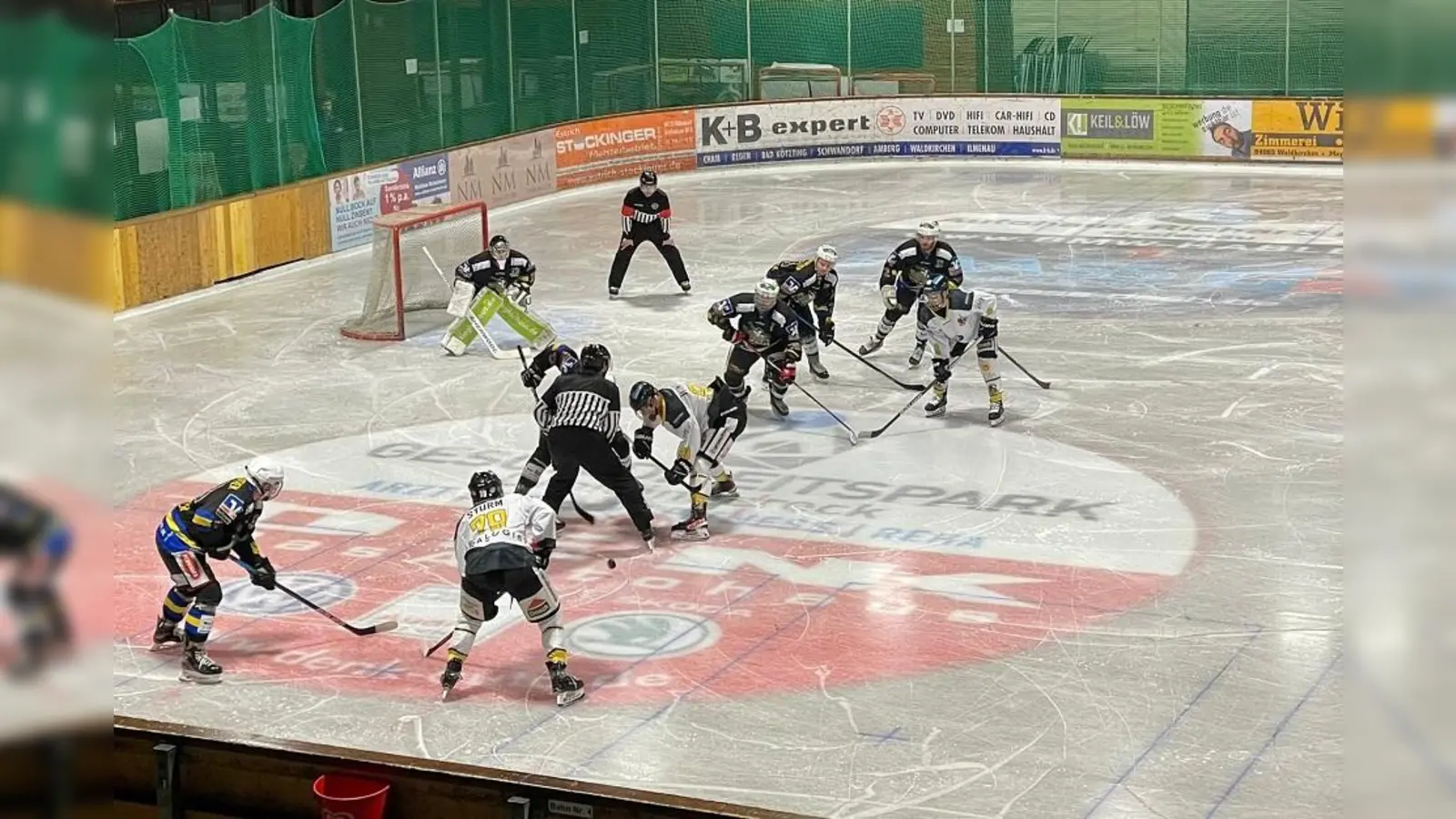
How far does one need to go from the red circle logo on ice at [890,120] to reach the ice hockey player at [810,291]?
56.3 feet

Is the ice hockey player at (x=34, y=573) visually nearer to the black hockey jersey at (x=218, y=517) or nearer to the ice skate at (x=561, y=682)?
the ice skate at (x=561, y=682)

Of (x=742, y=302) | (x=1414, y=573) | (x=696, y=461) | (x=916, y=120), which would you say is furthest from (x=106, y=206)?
(x=916, y=120)

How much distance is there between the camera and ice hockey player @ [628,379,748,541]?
1184cm

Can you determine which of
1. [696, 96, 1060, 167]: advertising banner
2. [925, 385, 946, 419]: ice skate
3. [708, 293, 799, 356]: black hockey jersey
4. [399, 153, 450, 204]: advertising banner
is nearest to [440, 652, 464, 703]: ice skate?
[708, 293, 799, 356]: black hockey jersey

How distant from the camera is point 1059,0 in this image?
3428cm

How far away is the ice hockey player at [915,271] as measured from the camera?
15594 millimetres

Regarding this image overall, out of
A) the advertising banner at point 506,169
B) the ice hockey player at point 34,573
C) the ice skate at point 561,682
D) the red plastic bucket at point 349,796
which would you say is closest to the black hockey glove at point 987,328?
the ice skate at point 561,682

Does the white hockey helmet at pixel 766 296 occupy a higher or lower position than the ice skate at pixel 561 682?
higher

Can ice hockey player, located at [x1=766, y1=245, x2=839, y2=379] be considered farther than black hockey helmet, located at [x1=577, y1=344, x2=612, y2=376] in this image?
Yes

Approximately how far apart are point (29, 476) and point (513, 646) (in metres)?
9.91

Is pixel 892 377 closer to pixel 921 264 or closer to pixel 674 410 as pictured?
pixel 921 264

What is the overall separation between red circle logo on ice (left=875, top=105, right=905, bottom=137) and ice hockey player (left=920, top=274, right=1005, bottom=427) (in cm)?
1826

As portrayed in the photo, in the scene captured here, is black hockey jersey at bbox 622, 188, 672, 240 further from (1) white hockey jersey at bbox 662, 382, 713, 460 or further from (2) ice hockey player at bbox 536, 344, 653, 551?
(2) ice hockey player at bbox 536, 344, 653, 551

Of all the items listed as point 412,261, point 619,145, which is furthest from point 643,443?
point 619,145
